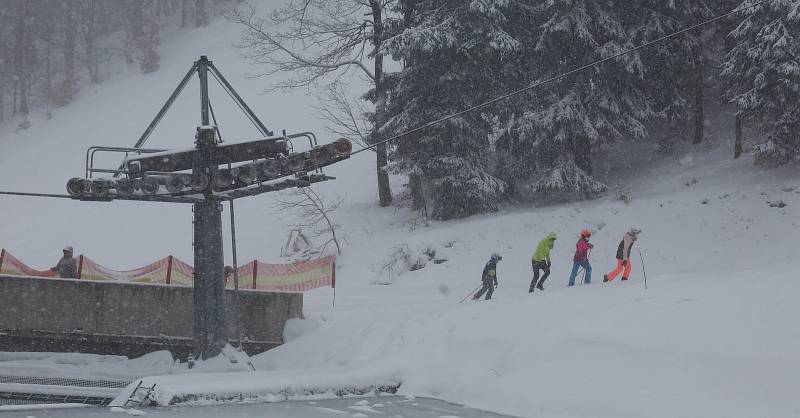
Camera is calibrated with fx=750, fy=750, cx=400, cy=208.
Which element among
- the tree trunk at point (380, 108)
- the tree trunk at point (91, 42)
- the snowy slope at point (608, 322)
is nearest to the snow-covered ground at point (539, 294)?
the snowy slope at point (608, 322)

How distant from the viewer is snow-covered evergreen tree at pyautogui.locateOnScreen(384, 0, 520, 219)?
82.7 feet

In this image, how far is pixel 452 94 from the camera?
25891mm

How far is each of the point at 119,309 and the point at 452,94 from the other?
1364 centimetres

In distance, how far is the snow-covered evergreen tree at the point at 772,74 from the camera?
2189cm

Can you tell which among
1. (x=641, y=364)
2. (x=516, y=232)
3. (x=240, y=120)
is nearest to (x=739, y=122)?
(x=516, y=232)

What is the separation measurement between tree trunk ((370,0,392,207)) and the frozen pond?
15166 mm

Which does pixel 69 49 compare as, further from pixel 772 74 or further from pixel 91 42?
pixel 772 74

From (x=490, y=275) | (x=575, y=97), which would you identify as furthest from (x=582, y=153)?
(x=490, y=275)

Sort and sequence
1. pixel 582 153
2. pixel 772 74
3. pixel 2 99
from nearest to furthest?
pixel 772 74 < pixel 582 153 < pixel 2 99

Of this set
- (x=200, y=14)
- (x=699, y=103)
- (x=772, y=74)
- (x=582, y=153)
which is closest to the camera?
(x=772, y=74)

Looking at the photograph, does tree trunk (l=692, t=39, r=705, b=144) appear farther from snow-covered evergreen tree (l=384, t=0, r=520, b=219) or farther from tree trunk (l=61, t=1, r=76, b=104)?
tree trunk (l=61, t=1, r=76, b=104)

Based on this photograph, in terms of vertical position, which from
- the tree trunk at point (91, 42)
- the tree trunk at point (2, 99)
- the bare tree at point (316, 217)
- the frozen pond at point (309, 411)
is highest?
the tree trunk at point (91, 42)

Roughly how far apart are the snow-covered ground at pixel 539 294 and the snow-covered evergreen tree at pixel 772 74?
4.64 ft

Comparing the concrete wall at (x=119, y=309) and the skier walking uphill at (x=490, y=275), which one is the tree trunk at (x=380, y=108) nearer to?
the skier walking uphill at (x=490, y=275)
